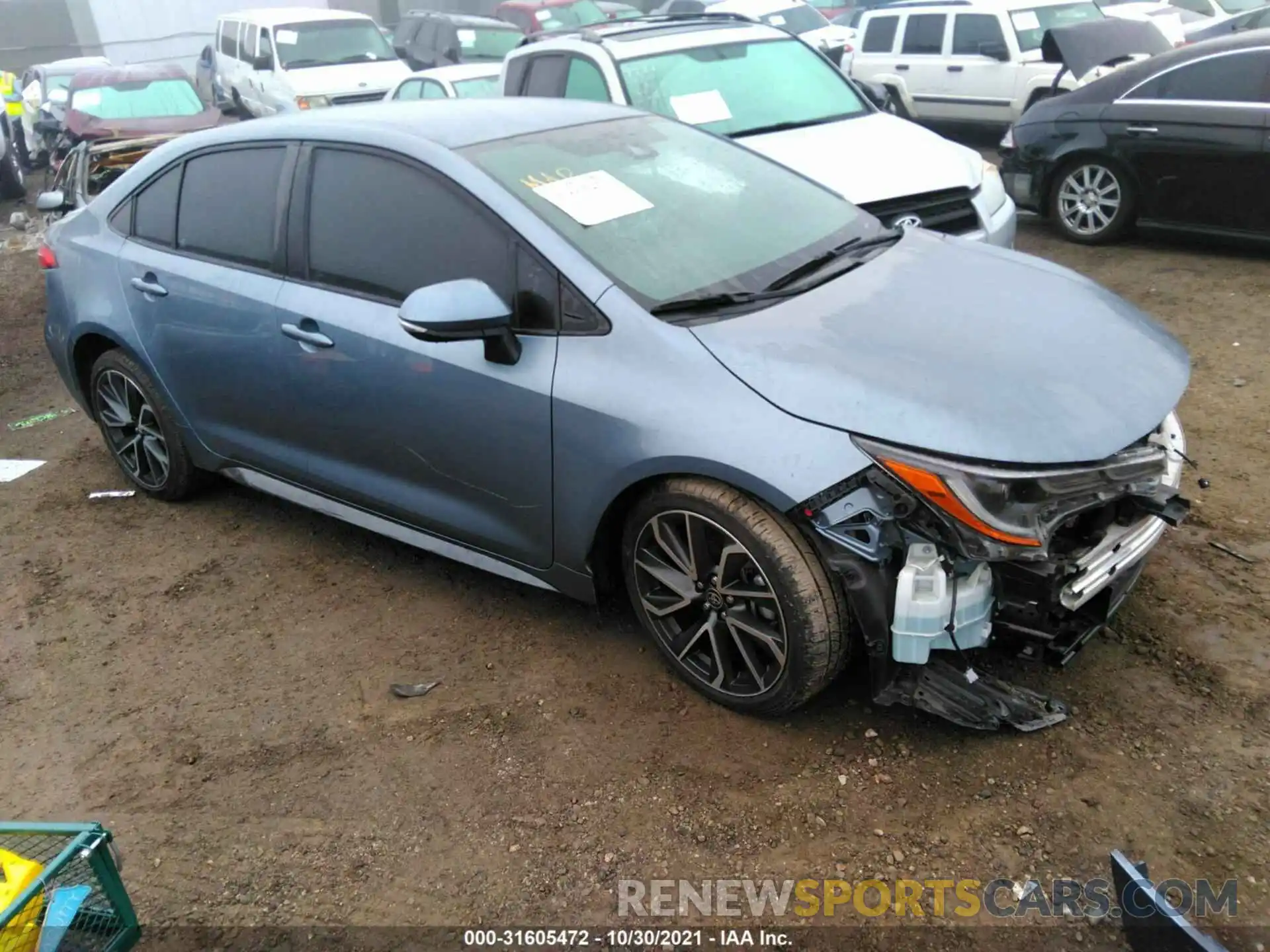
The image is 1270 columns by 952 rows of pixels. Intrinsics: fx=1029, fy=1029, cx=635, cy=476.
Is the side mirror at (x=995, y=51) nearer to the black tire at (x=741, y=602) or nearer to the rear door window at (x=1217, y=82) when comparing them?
the rear door window at (x=1217, y=82)

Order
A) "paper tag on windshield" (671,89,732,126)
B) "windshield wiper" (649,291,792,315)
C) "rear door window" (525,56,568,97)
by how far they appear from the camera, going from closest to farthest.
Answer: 1. "windshield wiper" (649,291,792,315)
2. "paper tag on windshield" (671,89,732,126)
3. "rear door window" (525,56,568,97)

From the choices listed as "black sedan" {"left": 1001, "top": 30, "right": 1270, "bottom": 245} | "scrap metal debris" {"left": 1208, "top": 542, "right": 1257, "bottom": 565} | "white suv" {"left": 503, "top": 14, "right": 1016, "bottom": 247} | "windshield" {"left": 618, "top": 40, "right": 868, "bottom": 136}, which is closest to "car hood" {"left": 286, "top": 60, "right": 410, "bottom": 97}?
"white suv" {"left": 503, "top": 14, "right": 1016, "bottom": 247}

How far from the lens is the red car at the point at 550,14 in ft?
60.3

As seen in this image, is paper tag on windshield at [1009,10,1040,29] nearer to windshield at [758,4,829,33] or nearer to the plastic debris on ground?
windshield at [758,4,829,33]

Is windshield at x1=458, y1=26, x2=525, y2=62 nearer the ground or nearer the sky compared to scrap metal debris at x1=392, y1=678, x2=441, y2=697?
nearer the sky

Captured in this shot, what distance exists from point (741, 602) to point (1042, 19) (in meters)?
10.7

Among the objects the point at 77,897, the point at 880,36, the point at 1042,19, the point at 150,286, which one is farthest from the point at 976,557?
the point at 880,36

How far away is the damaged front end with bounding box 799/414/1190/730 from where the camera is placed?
99.0 inches

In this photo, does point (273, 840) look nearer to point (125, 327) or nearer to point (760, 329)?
point (760, 329)

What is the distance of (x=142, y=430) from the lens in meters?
4.59

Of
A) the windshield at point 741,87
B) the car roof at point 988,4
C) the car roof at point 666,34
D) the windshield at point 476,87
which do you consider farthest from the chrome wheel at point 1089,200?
the windshield at point 476,87

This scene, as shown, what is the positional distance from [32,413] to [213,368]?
9.78ft

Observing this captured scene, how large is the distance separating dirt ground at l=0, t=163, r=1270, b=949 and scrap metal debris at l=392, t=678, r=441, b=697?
3cm

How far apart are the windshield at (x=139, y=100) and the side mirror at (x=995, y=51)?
872 cm
